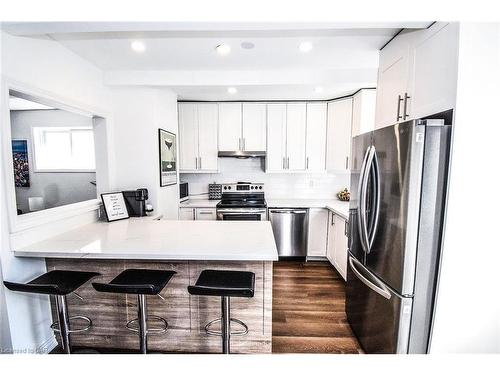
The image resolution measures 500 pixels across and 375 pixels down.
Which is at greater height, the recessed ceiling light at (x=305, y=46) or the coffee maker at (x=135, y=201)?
the recessed ceiling light at (x=305, y=46)

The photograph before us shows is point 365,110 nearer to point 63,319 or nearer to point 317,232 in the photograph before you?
point 317,232

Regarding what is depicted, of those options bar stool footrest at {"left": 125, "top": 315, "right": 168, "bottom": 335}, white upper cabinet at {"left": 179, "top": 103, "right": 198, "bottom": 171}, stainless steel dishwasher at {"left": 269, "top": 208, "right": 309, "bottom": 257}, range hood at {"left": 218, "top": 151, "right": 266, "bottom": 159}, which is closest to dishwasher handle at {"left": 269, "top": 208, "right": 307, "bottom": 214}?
stainless steel dishwasher at {"left": 269, "top": 208, "right": 309, "bottom": 257}

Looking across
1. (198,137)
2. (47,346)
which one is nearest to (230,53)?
(198,137)

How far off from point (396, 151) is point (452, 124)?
0.93 feet

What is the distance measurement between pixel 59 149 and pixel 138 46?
3.00m

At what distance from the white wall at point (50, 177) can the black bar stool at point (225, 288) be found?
3275 mm

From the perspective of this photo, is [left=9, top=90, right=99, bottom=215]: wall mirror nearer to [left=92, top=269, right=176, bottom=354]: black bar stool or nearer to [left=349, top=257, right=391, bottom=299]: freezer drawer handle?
[left=92, top=269, right=176, bottom=354]: black bar stool

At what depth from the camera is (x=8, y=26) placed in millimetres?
1490

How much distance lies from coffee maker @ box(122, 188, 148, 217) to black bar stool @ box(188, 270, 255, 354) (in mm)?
1512

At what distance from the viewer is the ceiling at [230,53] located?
56.4 inches

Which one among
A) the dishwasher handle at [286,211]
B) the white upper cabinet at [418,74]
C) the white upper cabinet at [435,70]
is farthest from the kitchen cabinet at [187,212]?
the white upper cabinet at [435,70]

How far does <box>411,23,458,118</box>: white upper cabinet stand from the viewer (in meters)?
1.24

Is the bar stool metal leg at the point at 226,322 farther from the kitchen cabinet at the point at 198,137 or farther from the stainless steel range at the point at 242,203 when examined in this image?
the kitchen cabinet at the point at 198,137

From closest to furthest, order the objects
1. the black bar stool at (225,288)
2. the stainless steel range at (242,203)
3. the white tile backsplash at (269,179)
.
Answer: the black bar stool at (225,288) < the stainless steel range at (242,203) < the white tile backsplash at (269,179)
